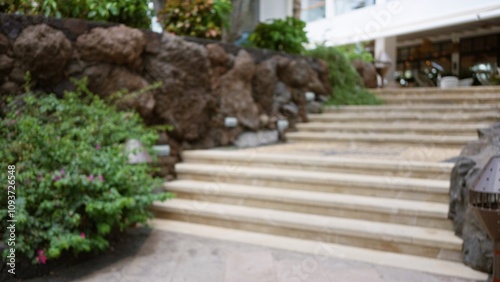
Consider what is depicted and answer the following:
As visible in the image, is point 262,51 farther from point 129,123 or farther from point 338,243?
point 338,243

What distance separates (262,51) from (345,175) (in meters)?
2.26

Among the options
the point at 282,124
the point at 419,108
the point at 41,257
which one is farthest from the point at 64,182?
the point at 419,108

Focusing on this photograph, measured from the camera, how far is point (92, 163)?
2.62m

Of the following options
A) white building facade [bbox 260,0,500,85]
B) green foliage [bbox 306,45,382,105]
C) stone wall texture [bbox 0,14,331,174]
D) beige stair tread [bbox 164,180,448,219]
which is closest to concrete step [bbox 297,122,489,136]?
stone wall texture [bbox 0,14,331,174]

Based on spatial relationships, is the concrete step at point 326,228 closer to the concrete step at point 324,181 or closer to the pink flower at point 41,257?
the concrete step at point 324,181

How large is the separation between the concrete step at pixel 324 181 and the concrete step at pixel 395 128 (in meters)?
1.74

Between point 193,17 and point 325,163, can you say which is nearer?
point 325,163

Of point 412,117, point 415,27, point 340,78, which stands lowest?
point 412,117

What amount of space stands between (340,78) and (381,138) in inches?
68.6

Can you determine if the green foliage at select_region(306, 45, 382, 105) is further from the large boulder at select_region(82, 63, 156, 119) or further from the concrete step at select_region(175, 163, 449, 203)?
the large boulder at select_region(82, 63, 156, 119)

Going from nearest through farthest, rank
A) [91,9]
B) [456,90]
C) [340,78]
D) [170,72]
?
1. [91,9]
2. [170,72]
3. [456,90]
4. [340,78]

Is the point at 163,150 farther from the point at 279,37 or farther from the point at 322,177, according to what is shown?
the point at 279,37

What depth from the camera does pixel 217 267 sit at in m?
2.47

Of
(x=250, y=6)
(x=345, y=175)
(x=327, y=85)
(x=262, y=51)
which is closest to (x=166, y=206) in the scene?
(x=345, y=175)
